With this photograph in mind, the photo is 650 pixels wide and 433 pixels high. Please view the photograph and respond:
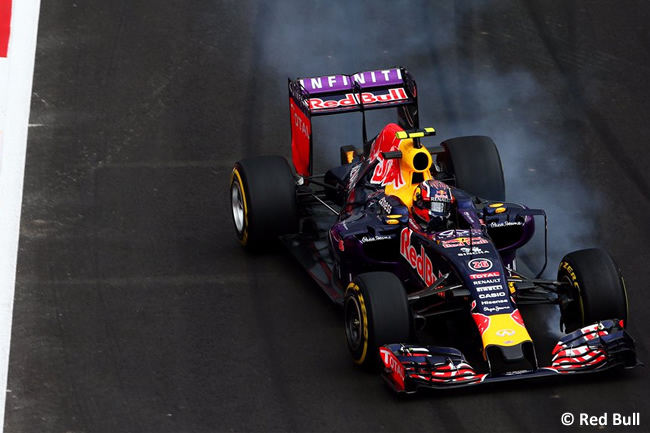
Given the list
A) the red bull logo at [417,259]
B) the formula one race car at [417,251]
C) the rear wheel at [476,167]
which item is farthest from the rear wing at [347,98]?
the red bull logo at [417,259]

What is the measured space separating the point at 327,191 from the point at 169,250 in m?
1.73

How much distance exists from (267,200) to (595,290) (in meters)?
3.62

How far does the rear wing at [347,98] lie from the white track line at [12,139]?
3090 mm

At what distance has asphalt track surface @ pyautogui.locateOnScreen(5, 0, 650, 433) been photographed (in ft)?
37.8

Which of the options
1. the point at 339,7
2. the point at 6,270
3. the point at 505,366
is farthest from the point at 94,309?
the point at 339,7

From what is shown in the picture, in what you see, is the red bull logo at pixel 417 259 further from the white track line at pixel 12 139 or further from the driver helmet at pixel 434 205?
the white track line at pixel 12 139

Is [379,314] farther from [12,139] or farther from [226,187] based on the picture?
[12,139]

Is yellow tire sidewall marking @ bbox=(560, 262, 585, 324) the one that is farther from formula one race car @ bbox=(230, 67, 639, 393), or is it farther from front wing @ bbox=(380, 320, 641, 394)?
front wing @ bbox=(380, 320, 641, 394)

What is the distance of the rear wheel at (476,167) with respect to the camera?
47.1ft

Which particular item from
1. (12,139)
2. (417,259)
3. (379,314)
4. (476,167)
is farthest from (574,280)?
(12,139)

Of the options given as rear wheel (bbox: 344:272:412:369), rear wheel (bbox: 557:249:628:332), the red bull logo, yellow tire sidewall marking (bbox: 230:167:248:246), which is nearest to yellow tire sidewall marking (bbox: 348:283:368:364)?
rear wheel (bbox: 344:272:412:369)

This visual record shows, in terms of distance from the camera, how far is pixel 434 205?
12.7m

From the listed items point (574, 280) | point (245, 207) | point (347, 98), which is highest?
point (347, 98)

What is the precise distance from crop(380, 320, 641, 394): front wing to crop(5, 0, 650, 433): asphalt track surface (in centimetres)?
24
